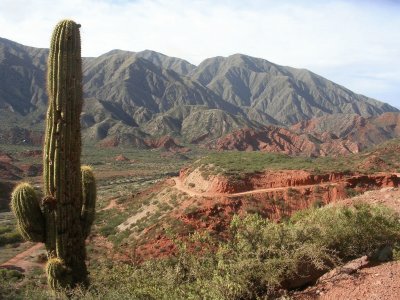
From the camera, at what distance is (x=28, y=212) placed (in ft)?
32.6

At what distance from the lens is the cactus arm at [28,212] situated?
989cm

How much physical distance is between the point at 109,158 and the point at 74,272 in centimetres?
7665

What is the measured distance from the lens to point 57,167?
991cm

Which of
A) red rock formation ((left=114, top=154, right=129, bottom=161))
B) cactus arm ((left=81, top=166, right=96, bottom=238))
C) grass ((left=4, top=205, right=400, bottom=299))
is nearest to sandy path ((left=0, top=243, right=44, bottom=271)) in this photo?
grass ((left=4, top=205, right=400, bottom=299))

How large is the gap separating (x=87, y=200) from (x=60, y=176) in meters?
1.37

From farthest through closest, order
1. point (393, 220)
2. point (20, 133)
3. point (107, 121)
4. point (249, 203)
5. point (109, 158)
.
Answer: point (107, 121), point (20, 133), point (109, 158), point (249, 203), point (393, 220)

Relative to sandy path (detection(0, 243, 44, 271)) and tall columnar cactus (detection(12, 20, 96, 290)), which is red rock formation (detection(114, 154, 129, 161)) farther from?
tall columnar cactus (detection(12, 20, 96, 290))

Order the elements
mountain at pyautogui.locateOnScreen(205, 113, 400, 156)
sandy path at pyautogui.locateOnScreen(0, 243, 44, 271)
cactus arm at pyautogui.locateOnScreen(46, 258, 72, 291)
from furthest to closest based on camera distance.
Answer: mountain at pyautogui.locateOnScreen(205, 113, 400, 156)
sandy path at pyautogui.locateOnScreen(0, 243, 44, 271)
cactus arm at pyautogui.locateOnScreen(46, 258, 72, 291)

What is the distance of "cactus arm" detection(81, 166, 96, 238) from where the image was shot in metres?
10.8

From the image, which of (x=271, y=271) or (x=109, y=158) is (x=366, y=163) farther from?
(x=109, y=158)

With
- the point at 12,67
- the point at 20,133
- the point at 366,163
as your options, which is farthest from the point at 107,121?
the point at 366,163

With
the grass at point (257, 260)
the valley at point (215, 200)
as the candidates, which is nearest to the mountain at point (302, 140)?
the valley at point (215, 200)

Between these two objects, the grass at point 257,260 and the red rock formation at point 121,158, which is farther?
the red rock formation at point 121,158

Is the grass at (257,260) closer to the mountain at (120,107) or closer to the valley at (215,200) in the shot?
the valley at (215,200)
